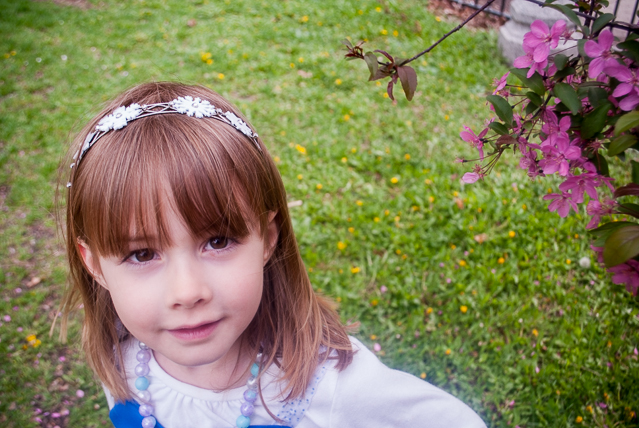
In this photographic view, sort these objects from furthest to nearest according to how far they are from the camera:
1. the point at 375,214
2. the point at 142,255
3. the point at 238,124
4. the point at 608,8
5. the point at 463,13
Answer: the point at 463,13, the point at 608,8, the point at 375,214, the point at 238,124, the point at 142,255

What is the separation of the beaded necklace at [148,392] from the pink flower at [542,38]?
3.62ft

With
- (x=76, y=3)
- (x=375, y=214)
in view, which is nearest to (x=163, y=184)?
(x=375, y=214)

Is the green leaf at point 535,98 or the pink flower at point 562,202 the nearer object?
the green leaf at point 535,98

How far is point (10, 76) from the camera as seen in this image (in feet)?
15.3

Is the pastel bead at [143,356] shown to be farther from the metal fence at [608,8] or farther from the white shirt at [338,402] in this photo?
the metal fence at [608,8]

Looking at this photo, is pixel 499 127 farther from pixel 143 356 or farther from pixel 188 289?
pixel 143 356

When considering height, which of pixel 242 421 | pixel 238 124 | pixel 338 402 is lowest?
pixel 242 421

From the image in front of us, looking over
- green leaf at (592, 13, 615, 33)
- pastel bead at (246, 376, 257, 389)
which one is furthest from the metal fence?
pastel bead at (246, 376, 257, 389)

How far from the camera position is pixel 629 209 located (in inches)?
36.4

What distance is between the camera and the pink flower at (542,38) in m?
0.96

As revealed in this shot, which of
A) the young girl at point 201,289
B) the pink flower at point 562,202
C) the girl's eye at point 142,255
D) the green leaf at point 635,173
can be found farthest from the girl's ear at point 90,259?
the green leaf at point 635,173

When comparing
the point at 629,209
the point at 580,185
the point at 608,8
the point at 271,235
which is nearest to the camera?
the point at 629,209

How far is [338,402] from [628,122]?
3.26 feet

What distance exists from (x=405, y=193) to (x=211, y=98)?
2.02m
